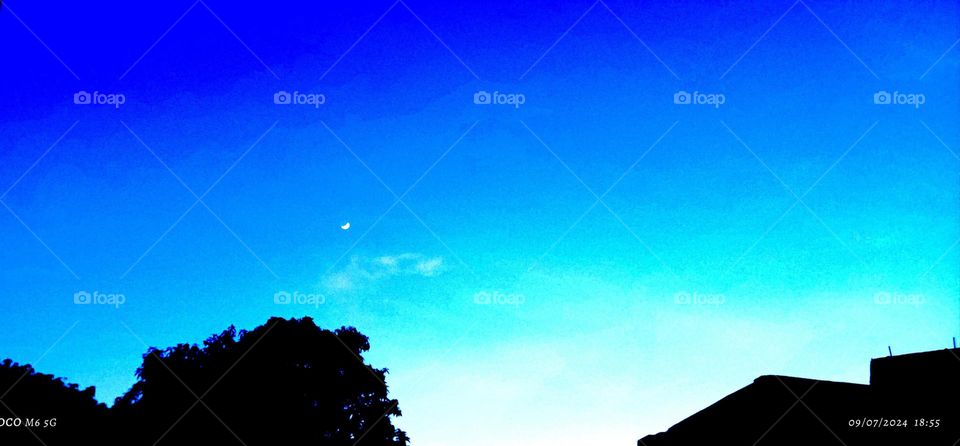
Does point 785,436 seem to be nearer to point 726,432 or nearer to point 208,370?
point 726,432

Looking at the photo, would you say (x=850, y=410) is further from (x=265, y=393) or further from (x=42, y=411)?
(x=42, y=411)

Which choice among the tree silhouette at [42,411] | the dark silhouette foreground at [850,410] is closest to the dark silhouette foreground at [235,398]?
the tree silhouette at [42,411]

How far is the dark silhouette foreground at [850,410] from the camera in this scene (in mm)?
14703

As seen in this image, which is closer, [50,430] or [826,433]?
[826,433]

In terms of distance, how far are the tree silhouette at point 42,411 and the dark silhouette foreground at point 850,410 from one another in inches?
803

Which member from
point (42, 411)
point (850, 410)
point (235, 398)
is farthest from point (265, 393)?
point (850, 410)

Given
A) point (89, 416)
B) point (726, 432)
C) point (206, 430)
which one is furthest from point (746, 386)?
point (89, 416)

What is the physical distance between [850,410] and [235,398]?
62.9 feet

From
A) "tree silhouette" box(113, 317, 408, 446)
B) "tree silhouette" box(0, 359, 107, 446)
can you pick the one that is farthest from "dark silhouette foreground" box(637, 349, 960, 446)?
"tree silhouette" box(0, 359, 107, 446)

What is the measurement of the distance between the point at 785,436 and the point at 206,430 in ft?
59.4

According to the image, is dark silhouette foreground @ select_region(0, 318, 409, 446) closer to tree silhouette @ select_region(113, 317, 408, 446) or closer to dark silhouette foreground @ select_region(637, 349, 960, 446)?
tree silhouette @ select_region(113, 317, 408, 446)

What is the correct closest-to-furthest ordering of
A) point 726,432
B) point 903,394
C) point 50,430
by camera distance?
point 903,394, point 50,430, point 726,432

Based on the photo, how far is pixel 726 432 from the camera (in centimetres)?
1944

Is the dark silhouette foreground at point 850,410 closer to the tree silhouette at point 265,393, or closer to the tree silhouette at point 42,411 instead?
the tree silhouette at point 265,393
